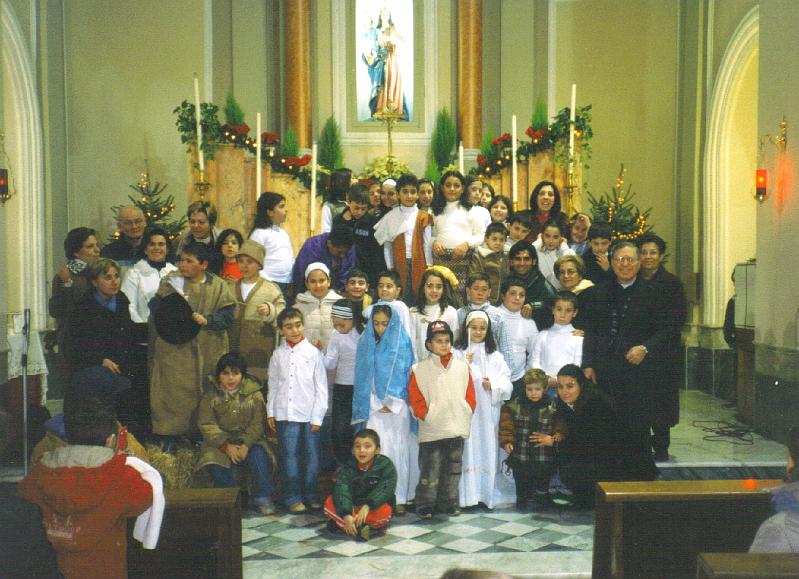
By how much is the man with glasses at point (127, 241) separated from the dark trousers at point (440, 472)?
102 inches

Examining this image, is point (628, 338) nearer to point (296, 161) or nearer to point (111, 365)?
point (111, 365)

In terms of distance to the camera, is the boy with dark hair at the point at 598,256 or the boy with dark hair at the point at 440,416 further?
the boy with dark hair at the point at 598,256

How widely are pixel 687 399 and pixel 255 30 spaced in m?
6.98

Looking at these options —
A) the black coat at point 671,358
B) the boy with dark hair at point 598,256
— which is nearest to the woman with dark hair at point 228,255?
the boy with dark hair at point 598,256

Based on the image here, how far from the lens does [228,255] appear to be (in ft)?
21.8

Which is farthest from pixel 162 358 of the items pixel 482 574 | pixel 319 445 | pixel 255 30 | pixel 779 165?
pixel 255 30

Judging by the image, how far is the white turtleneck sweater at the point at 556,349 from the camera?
19.7ft

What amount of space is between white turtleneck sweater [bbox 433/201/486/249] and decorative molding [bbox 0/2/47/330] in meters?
4.16

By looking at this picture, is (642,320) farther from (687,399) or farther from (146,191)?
(146,191)

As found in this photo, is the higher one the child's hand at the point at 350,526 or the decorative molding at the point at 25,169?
the decorative molding at the point at 25,169

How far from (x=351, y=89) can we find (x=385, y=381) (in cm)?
713

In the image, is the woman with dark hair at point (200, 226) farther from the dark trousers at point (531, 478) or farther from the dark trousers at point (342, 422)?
the dark trousers at point (531, 478)

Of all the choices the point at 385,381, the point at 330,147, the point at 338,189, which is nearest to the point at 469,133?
the point at 330,147

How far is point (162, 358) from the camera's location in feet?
19.3
